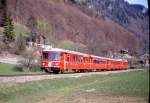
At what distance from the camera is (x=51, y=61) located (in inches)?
1654

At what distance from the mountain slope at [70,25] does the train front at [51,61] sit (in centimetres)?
7313

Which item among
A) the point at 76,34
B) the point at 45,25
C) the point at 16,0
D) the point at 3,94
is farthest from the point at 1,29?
the point at 3,94

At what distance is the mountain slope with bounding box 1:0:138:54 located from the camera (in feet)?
434

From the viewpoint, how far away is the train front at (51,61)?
1638 inches

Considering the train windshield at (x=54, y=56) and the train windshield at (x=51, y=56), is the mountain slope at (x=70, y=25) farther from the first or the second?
the train windshield at (x=54, y=56)

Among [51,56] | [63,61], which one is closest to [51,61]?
[51,56]

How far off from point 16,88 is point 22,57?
3960cm

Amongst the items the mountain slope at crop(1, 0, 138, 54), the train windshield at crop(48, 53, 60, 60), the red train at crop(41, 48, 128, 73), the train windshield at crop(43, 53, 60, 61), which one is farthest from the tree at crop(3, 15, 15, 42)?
the train windshield at crop(48, 53, 60, 60)

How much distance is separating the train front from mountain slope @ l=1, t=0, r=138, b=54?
7313 cm

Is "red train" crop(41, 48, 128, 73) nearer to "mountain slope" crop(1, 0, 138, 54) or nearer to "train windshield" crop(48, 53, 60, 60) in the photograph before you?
"train windshield" crop(48, 53, 60, 60)

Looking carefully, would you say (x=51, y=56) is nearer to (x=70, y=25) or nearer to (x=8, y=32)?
(x=8, y=32)

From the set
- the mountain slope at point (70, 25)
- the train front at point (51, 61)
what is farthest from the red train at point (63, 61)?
the mountain slope at point (70, 25)

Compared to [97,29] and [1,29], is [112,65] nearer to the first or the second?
[1,29]

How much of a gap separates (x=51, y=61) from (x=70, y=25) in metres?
118
